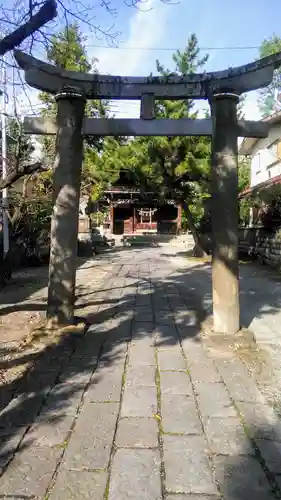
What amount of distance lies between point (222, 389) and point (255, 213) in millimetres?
14767

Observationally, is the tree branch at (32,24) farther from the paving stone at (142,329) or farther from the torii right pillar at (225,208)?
the paving stone at (142,329)

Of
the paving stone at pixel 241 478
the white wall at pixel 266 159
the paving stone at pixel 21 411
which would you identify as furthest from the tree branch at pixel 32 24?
the white wall at pixel 266 159

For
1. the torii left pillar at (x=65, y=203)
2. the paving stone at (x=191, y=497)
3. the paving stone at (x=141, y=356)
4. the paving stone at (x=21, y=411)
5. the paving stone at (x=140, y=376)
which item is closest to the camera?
the paving stone at (x=191, y=497)

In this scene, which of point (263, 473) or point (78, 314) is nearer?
point (263, 473)

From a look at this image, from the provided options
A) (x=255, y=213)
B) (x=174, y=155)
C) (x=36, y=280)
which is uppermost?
(x=174, y=155)

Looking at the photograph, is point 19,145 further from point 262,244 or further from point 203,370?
point 262,244

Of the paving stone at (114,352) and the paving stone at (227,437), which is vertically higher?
the paving stone at (227,437)

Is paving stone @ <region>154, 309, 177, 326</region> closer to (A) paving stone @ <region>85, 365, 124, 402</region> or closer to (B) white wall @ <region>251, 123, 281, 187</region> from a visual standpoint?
(A) paving stone @ <region>85, 365, 124, 402</region>

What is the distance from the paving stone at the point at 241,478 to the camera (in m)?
2.26

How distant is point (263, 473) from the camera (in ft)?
8.04

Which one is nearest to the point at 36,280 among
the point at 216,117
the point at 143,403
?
the point at 216,117

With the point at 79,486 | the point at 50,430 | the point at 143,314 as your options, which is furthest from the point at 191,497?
the point at 143,314

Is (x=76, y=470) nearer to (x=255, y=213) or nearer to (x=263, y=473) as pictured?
(x=263, y=473)

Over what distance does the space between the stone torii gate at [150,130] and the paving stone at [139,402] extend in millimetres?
1869
